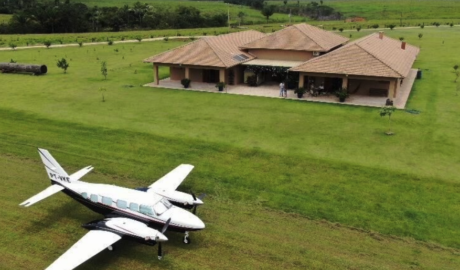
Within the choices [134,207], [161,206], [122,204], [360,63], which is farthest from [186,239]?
[360,63]

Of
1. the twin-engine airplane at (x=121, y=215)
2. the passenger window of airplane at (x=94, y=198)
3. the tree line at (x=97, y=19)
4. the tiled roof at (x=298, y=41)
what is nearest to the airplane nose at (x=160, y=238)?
the twin-engine airplane at (x=121, y=215)

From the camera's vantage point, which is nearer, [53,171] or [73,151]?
[53,171]

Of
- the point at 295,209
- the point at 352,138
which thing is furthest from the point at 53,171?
the point at 352,138

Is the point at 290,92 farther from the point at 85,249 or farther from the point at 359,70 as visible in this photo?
the point at 85,249

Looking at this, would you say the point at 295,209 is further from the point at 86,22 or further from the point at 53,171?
the point at 86,22

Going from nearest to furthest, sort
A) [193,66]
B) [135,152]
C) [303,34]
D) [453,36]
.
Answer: [135,152] < [193,66] < [303,34] < [453,36]

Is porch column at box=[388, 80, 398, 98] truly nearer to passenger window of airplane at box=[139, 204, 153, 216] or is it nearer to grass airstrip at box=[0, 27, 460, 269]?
grass airstrip at box=[0, 27, 460, 269]
